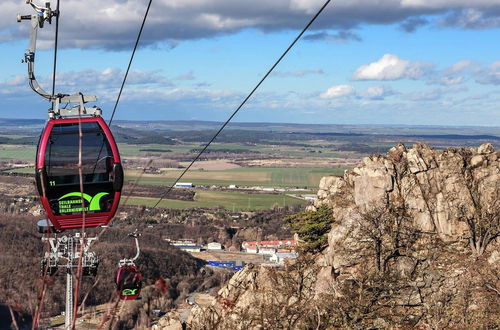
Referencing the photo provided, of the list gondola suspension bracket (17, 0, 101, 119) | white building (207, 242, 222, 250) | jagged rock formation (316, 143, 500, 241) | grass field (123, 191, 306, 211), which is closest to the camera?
gondola suspension bracket (17, 0, 101, 119)

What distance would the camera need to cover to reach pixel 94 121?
1617cm

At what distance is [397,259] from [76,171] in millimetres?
22648

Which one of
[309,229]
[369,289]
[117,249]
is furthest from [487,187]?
[117,249]

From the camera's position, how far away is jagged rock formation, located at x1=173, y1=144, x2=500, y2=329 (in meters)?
27.2

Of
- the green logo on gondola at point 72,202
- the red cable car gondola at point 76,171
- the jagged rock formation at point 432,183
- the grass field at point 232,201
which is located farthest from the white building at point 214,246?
the green logo on gondola at point 72,202

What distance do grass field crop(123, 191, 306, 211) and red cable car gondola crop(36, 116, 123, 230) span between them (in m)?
135

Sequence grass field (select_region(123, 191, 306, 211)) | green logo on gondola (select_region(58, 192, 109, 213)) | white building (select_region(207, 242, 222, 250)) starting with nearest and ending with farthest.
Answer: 1. green logo on gondola (select_region(58, 192, 109, 213))
2. white building (select_region(207, 242, 222, 250))
3. grass field (select_region(123, 191, 306, 211))

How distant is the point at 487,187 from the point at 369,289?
14183mm

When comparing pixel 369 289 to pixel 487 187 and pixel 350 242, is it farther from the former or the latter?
pixel 487 187

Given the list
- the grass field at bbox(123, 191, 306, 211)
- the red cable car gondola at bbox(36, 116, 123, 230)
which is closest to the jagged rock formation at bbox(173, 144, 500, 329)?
the red cable car gondola at bbox(36, 116, 123, 230)

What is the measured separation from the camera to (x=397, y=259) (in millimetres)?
35438

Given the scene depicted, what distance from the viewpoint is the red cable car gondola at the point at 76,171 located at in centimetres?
1580

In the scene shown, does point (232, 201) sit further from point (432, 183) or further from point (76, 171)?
point (76, 171)

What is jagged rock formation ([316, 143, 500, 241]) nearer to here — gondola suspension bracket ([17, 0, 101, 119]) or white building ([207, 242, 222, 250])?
gondola suspension bracket ([17, 0, 101, 119])
